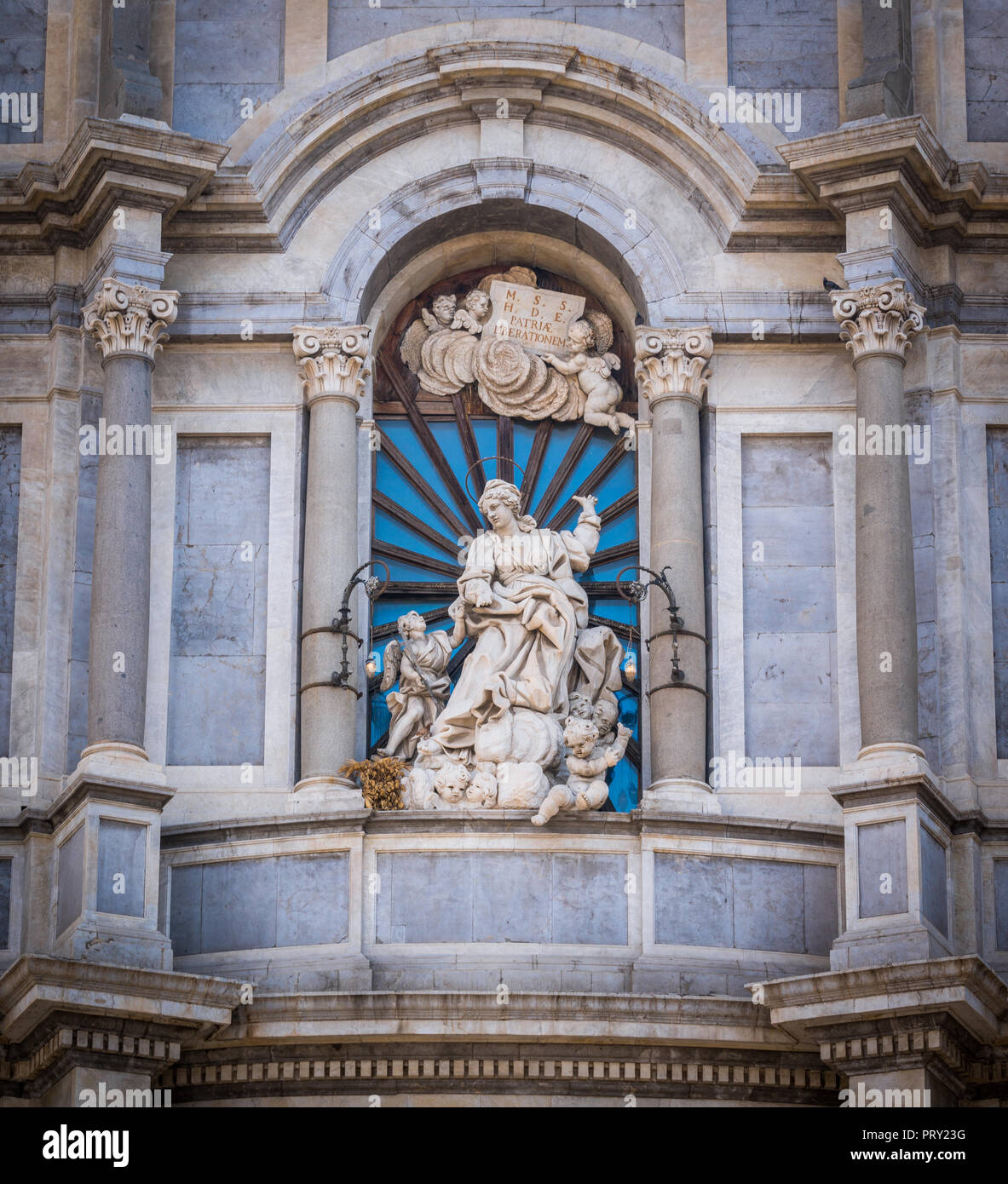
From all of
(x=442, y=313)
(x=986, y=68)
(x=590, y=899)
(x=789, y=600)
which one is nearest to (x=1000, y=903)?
(x=789, y=600)

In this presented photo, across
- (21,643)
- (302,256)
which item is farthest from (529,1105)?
(302,256)

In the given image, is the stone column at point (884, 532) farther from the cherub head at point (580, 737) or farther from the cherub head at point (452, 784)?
the cherub head at point (452, 784)

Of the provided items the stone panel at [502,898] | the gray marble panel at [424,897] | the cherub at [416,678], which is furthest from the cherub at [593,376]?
the gray marble panel at [424,897]

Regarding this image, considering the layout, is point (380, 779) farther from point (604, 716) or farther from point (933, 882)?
point (933, 882)

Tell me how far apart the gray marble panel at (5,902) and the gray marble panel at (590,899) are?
153 inches

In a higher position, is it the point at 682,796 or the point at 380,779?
the point at 380,779

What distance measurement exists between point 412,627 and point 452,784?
1546 mm

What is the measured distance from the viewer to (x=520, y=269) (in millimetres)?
27109

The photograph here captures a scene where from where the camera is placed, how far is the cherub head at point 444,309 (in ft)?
88.7

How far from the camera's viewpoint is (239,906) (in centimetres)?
2402

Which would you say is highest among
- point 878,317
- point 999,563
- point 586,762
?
point 878,317

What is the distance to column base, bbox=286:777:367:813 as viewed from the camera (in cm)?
2442

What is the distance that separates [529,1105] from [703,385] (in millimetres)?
5877
